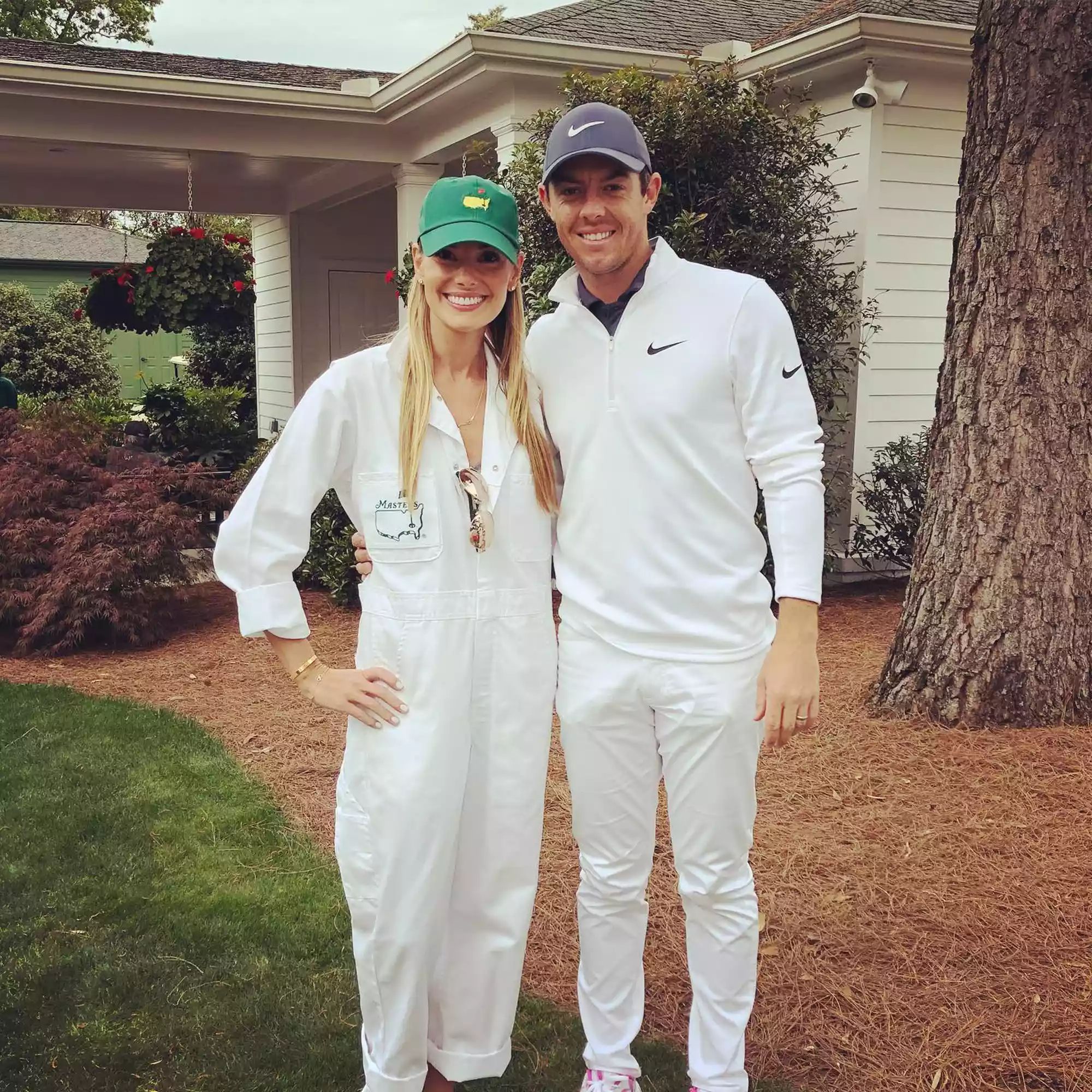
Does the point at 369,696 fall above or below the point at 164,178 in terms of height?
below

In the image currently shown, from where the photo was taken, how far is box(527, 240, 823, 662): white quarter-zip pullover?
2.12m

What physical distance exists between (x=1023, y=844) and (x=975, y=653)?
44.0 inches

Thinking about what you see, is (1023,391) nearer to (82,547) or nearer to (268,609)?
(268,609)

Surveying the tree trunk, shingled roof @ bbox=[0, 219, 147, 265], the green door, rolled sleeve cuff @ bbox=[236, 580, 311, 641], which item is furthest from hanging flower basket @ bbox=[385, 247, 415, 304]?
shingled roof @ bbox=[0, 219, 147, 265]

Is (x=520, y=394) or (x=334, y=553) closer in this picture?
(x=520, y=394)

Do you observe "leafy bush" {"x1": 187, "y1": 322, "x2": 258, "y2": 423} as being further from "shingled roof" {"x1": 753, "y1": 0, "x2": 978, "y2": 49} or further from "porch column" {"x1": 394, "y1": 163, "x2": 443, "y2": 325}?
"shingled roof" {"x1": 753, "y1": 0, "x2": 978, "y2": 49}

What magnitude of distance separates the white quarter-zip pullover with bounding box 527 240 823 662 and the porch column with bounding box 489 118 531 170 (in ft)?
19.6

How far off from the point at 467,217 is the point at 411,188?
8.29 metres

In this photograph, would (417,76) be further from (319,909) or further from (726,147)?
(319,909)

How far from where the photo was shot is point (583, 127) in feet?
7.18

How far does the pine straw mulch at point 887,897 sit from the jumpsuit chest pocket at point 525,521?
4.60 ft

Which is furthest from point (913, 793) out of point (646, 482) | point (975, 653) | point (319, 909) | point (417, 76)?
point (417, 76)

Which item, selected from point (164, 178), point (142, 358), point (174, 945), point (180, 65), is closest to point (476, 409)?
point (174, 945)

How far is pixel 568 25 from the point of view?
8734mm
